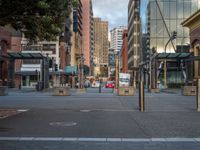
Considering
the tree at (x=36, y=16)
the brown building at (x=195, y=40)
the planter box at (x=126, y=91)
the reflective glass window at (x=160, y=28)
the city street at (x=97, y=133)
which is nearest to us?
the city street at (x=97, y=133)

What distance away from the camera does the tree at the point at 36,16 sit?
47.8 feet

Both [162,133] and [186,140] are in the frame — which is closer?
[186,140]

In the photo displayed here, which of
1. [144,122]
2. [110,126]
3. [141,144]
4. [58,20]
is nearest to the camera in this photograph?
[141,144]

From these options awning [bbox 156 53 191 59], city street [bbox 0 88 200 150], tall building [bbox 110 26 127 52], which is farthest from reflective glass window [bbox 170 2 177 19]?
tall building [bbox 110 26 127 52]

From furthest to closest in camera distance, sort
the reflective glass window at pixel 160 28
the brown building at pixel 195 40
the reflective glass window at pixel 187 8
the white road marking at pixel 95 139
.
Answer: the reflective glass window at pixel 160 28 → the reflective glass window at pixel 187 8 → the brown building at pixel 195 40 → the white road marking at pixel 95 139

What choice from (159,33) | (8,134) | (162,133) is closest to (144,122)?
(162,133)

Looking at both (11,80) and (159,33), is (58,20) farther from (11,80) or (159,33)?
(159,33)

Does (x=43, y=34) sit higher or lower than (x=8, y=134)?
higher

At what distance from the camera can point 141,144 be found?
383 inches

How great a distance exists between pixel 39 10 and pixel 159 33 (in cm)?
6293

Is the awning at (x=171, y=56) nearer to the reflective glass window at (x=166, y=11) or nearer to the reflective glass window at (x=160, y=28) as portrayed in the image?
the reflective glass window at (x=160, y=28)

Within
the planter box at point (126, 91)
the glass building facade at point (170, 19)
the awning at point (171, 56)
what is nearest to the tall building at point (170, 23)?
the glass building facade at point (170, 19)

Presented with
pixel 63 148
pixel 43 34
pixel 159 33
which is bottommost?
pixel 63 148

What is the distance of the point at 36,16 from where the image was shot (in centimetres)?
1580
